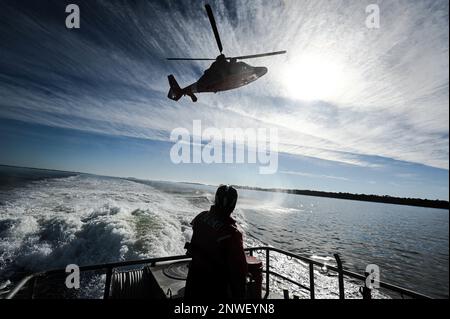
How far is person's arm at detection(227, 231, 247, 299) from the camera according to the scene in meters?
2.64

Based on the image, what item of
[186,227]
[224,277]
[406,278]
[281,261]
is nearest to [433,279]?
[406,278]

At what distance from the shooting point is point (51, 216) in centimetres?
2208

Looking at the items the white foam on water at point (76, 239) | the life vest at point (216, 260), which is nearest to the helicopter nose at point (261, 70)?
the life vest at point (216, 260)

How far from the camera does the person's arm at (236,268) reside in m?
2.64

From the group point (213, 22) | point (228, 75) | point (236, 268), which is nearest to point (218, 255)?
point (236, 268)

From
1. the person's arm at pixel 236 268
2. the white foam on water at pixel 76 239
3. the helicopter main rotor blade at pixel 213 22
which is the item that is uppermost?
the helicopter main rotor blade at pixel 213 22

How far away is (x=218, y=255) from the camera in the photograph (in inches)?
112

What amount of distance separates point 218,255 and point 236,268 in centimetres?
29

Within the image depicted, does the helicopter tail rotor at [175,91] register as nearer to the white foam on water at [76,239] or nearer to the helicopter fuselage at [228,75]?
the helicopter fuselage at [228,75]

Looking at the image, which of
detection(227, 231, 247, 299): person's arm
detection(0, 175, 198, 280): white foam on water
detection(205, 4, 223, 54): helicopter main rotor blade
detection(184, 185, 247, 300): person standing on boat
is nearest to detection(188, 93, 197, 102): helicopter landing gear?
detection(205, 4, 223, 54): helicopter main rotor blade

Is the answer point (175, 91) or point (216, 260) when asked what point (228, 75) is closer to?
point (175, 91)
